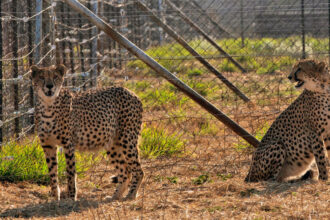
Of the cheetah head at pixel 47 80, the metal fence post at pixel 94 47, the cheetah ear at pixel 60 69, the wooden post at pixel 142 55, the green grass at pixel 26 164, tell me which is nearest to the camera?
the cheetah head at pixel 47 80

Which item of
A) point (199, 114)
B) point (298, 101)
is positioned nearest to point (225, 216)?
point (298, 101)

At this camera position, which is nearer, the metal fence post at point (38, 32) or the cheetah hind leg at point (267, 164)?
the cheetah hind leg at point (267, 164)

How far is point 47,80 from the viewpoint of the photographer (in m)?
4.69

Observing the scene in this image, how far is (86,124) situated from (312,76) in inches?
76.9

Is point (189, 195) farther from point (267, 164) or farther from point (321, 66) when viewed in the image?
point (321, 66)

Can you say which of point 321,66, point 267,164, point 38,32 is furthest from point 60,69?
point 321,66

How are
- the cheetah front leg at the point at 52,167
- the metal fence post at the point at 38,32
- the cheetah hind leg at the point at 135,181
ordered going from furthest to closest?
the metal fence post at the point at 38,32 → the cheetah hind leg at the point at 135,181 → the cheetah front leg at the point at 52,167

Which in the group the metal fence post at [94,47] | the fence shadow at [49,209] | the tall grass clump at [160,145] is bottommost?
the tall grass clump at [160,145]

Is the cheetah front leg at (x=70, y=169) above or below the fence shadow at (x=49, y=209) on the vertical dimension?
above

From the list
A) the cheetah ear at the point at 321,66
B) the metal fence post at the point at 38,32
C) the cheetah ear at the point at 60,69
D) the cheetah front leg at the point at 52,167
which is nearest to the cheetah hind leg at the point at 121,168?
the cheetah front leg at the point at 52,167

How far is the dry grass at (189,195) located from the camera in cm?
437

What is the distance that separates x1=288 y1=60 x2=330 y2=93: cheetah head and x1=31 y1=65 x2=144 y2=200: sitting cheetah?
139 cm

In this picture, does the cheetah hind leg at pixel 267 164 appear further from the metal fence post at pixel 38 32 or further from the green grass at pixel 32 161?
the metal fence post at pixel 38 32

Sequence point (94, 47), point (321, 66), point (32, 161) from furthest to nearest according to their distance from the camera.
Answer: point (94, 47) < point (32, 161) < point (321, 66)
